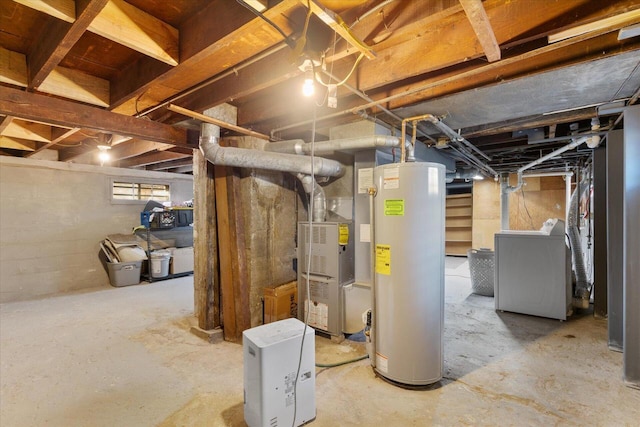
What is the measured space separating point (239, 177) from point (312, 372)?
184cm

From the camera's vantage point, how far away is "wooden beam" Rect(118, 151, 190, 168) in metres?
4.68

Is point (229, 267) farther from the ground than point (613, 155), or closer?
closer

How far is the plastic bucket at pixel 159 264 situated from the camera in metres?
5.29

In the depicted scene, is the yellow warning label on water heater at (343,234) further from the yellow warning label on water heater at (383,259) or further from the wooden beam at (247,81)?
the wooden beam at (247,81)

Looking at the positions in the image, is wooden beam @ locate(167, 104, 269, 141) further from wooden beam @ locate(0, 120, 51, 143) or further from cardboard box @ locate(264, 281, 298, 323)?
wooden beam @ locate(0, 120, 51, 143)

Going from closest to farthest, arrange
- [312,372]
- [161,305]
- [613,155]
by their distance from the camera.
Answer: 1. [312,372]
2. [613,155]
3. [161,305]

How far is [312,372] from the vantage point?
5.74ft

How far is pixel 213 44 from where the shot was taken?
156 centimetres

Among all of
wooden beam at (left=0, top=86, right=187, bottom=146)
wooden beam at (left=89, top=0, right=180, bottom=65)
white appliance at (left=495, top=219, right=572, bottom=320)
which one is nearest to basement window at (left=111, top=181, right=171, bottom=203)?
wooden beam at (left=0, top=86, right=187, bottom=146)

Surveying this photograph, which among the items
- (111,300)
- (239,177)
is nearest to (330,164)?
(239,177)

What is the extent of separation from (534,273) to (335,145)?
277 centimetres

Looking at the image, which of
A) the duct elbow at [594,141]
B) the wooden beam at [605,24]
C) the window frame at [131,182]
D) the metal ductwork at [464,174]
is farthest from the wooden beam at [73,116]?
the metal ductwork at [464,174]

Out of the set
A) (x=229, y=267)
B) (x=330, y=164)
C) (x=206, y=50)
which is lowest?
(x=229, y=267)

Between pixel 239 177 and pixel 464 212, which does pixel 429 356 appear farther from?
pixel 464 212
